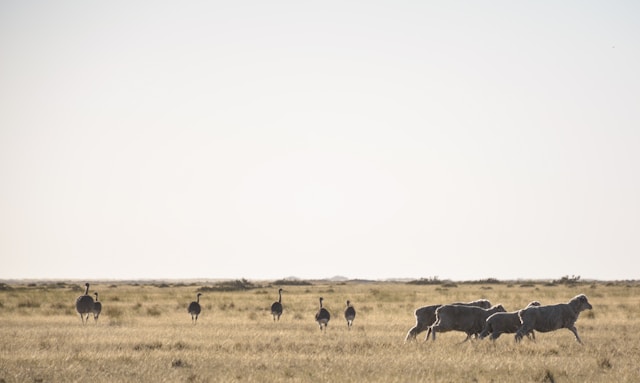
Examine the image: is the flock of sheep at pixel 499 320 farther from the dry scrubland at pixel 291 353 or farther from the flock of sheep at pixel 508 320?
the dry scrubland at pixel 291 353

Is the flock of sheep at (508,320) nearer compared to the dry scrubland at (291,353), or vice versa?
the dry scrubland at (291,353)

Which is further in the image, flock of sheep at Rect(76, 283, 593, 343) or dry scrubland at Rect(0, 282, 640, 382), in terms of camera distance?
flock of sheep at Rect(76, 283, 593, 343)

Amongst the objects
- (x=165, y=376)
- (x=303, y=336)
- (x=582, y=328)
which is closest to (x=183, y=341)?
(x=303, y=336)

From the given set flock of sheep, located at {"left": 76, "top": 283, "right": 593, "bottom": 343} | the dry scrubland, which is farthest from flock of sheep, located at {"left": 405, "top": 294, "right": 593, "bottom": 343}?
the dry scrubland

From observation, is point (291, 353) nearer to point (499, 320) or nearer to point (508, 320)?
point (499, 320)

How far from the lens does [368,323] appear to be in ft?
112

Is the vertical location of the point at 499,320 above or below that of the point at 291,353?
above

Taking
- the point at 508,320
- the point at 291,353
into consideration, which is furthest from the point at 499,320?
the point at 291,353

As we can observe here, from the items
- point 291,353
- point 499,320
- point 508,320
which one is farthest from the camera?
point 508,320

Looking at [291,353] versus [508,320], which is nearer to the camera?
[291,353]

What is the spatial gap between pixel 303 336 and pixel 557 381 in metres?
11.8

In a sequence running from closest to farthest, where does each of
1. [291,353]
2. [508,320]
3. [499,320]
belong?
[291,353] → [499,320] → [508,320]

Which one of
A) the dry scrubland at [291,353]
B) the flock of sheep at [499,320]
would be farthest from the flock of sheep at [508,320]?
the dry scrubland at [291,353]

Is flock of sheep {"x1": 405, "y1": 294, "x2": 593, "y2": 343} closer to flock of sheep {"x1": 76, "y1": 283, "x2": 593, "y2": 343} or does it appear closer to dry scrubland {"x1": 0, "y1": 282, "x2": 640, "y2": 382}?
flock of sheep {"x1": 76, "y1": 283, "x2": 593, "y2": 343}
